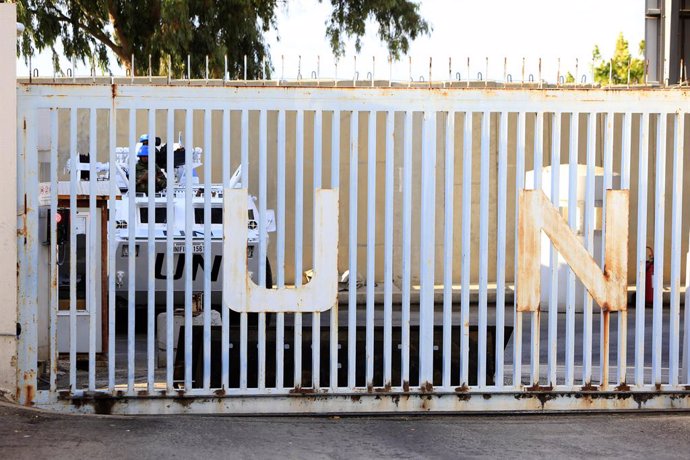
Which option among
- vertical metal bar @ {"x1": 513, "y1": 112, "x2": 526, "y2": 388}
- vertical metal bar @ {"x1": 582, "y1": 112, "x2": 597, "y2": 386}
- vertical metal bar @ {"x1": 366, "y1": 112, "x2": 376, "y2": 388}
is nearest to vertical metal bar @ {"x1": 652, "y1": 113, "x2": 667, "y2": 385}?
vertical metal bar @ {"x1": 582, "y1": 112, "x2": 597, "y2": 386}

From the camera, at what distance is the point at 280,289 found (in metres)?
7.08

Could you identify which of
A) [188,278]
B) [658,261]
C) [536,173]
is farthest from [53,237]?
[658,261]

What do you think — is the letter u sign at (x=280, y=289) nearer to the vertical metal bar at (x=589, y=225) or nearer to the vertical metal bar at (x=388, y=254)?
the vertical metal bar at (x=388, y=254)

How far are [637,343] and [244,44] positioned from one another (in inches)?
920

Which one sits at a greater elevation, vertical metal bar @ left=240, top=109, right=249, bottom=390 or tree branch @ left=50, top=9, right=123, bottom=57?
tree branch @ left=50, top=9, right=123, bottom=57

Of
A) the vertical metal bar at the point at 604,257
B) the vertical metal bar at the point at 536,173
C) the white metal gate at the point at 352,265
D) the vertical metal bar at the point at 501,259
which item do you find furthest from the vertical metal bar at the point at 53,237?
the vertical metal bar at the point at 604,257

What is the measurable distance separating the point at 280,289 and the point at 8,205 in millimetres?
1723

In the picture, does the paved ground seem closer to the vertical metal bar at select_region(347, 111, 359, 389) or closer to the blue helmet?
the vertical metal bar at select_region(347, 111, 359, 389)

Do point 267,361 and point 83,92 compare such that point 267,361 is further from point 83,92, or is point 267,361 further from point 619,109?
point 619,109

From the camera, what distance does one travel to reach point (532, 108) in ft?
23.6

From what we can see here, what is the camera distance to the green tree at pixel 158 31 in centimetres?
2819

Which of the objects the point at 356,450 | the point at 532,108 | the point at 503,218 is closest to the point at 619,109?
the point at 532,108

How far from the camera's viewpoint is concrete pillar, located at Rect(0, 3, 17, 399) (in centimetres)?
682

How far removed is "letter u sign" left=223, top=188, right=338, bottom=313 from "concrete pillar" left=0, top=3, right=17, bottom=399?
4.21 ft
